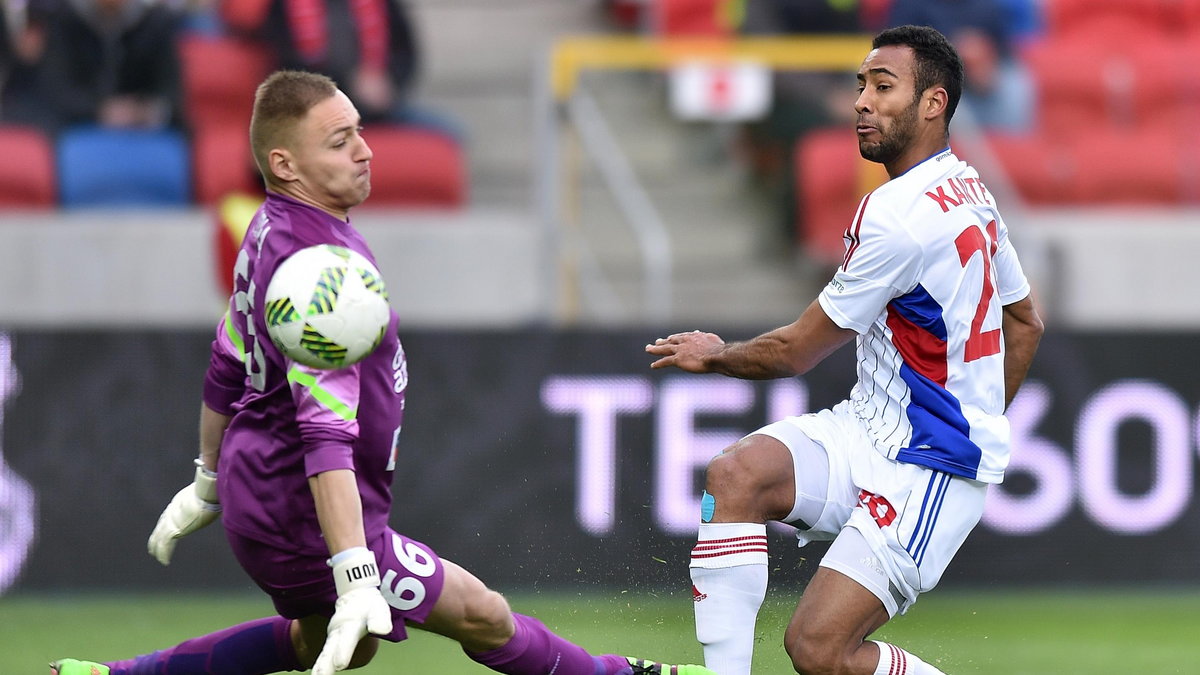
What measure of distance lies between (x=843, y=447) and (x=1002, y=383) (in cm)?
47

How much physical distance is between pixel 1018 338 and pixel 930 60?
0.88 m

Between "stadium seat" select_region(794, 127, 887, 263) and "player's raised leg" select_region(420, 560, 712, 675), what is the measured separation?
493 cm

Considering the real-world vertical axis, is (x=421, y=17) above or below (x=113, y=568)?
above

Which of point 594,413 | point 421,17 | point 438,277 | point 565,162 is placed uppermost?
point 421,17

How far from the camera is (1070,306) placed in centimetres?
951

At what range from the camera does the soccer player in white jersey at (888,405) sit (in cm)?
440

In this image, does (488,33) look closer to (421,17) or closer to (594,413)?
(421,17)

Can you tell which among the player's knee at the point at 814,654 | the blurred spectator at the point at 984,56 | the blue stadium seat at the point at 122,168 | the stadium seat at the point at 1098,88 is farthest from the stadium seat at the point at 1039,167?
the player's knee at the point at 814,654

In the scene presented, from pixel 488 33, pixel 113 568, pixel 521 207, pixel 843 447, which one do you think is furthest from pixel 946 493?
pixel 488 33

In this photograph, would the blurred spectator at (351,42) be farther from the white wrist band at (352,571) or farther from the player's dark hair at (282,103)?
the white wrist band at (352,571)

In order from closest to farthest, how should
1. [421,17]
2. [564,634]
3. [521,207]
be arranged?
[564,634]
[521,207]
[421,17]

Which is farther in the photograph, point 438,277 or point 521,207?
point 521,207

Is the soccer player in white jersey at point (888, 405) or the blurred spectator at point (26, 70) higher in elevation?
the blurred spectator at point (26, 70)

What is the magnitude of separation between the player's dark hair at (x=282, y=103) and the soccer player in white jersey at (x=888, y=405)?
1.10 metres
